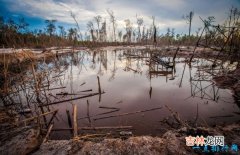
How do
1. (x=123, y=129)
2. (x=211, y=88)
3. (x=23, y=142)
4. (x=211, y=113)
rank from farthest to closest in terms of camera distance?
(x=211, y=88), (x=211, y=113), (x=123, y=129), (x=23, y=142)

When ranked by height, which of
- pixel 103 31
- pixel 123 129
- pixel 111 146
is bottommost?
pixel 123 129

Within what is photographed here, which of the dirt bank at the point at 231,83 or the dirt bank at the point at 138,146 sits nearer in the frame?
the dirt bank at the point at 138,146

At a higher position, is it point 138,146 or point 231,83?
point 231,83

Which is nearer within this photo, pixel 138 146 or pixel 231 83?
pixel 138 146

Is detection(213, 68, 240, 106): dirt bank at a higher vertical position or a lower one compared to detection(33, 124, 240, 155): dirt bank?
higher

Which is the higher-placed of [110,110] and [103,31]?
[103,31]

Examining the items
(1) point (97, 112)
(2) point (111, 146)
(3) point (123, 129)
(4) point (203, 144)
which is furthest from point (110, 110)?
(4) point (203, 144)

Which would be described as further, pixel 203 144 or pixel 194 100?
pixel 194 100

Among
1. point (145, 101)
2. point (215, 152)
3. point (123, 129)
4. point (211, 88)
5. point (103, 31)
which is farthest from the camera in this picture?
point (103, 31)

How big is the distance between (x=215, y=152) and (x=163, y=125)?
1789 millimetres

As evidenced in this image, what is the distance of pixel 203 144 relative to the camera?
9.34 ft

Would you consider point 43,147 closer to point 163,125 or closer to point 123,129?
point 123,129

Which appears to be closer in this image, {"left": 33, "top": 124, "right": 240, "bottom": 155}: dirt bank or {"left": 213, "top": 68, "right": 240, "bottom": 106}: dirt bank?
{"left": 33, "top": 124, "right": 240, "bottom": 155}: dirt bank

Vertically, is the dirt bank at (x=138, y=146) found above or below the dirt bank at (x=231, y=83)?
below
